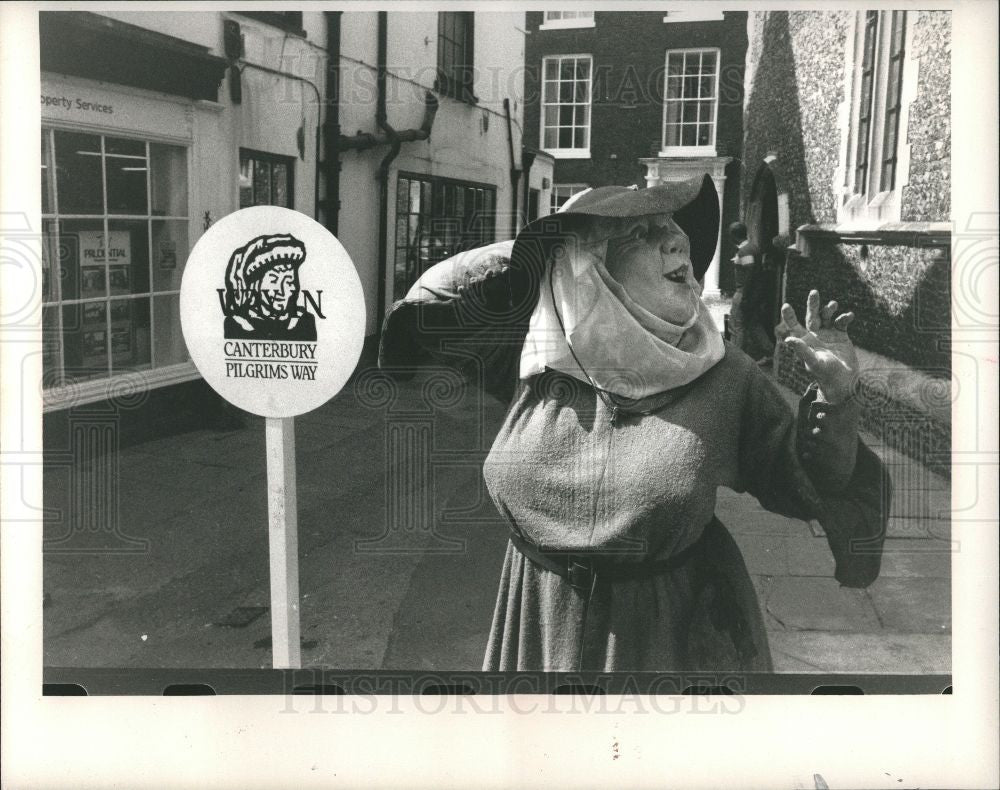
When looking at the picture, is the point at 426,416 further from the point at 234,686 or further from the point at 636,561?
the point at 234,686

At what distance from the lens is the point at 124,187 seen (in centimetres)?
344

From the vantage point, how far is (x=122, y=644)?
3.40 meters

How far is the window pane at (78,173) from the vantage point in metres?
3.35

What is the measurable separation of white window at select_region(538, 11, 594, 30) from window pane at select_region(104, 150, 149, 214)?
63.3 inches

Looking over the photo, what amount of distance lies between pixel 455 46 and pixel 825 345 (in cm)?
165

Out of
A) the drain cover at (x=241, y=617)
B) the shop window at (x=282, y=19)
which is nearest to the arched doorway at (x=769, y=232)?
the shop window at (x=282, y=19)

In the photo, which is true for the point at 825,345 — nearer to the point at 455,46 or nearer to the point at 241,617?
the point at 455,46

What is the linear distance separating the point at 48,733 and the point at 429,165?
2.60m

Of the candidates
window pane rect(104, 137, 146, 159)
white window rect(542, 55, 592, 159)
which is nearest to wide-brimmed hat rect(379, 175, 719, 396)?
white window rect(542, 55, 592, 159)

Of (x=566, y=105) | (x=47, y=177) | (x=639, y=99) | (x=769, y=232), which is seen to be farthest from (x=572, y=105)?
(x=47, y=177)

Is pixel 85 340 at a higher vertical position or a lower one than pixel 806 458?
higher

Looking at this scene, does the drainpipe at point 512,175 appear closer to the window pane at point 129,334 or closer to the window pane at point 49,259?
the window pane at point 129,334

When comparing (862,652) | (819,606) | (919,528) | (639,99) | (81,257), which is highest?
(639,99)

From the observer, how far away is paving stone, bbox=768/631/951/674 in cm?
331
